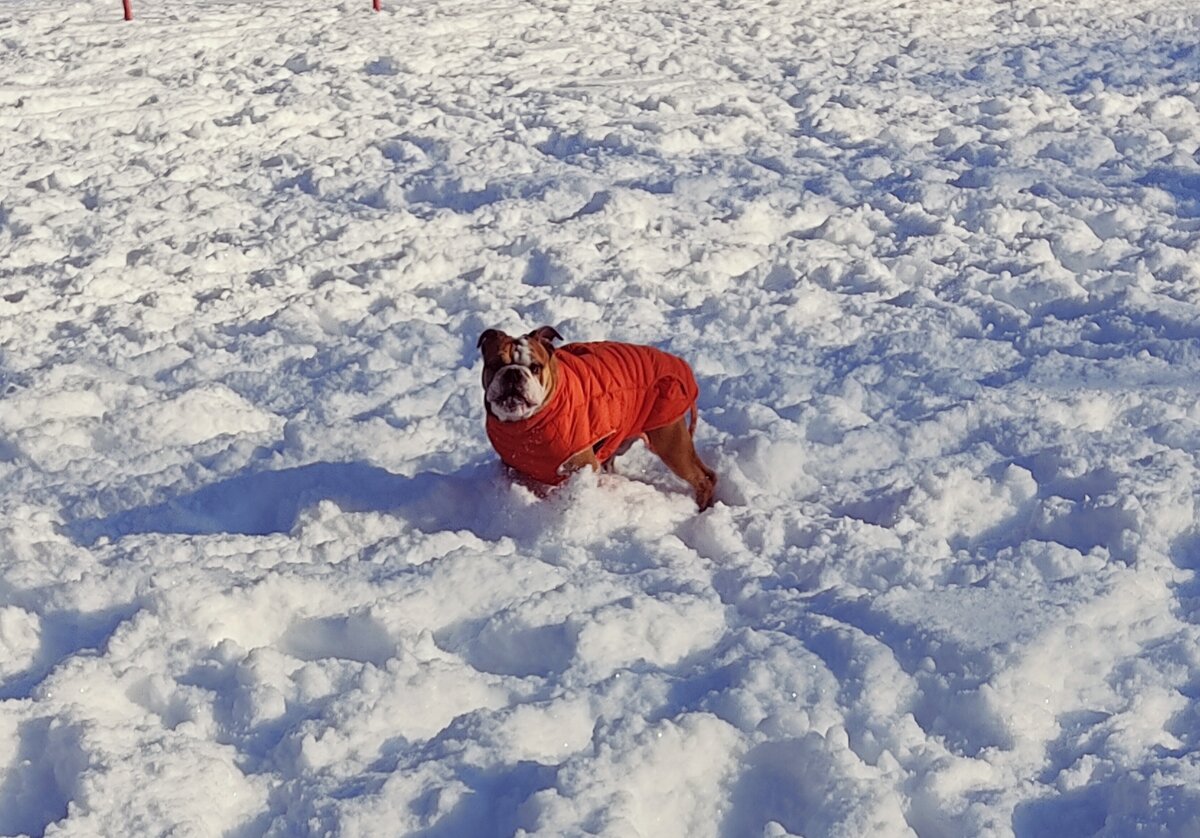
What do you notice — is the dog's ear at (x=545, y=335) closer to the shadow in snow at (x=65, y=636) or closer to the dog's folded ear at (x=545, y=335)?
the dog's folded ear at (x=545, y=335)

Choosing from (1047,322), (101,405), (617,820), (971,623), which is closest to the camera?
(617,820)

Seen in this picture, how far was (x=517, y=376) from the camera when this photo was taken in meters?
4.58

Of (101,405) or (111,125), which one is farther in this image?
(111,125)

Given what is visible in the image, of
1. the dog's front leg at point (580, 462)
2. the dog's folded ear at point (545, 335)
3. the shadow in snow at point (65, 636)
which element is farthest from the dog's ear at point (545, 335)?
the shadow in snow at point (65, 636)

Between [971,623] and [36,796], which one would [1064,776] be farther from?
[36,796]

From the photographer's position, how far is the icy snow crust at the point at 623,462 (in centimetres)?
378

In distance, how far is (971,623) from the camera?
4.30m

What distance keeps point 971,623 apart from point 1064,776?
2.28ft

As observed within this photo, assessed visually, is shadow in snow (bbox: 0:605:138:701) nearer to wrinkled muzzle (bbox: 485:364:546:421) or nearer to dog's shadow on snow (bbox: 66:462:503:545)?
dog's shadow on snow (bbox: 66:462:503:545)

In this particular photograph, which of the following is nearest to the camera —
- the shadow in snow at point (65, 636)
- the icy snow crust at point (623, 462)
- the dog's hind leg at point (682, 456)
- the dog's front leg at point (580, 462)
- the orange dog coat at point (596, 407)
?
the icy snow crust at point (623, 462)

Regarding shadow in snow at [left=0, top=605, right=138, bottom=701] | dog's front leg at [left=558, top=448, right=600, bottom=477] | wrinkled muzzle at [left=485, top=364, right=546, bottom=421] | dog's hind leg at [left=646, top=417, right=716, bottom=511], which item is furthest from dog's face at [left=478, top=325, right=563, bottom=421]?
shadow in snow at [left=0, top=605, right=138, bottom=701]

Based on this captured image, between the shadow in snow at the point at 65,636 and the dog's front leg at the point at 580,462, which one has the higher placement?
the dog's front leg at the point at 580,462

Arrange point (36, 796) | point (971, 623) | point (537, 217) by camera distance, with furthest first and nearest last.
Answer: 1. point (537, 217)
2. point (971, 623)
3. point (36, 796)

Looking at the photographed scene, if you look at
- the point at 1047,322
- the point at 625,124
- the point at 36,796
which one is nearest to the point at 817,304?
the point at 1047,322
